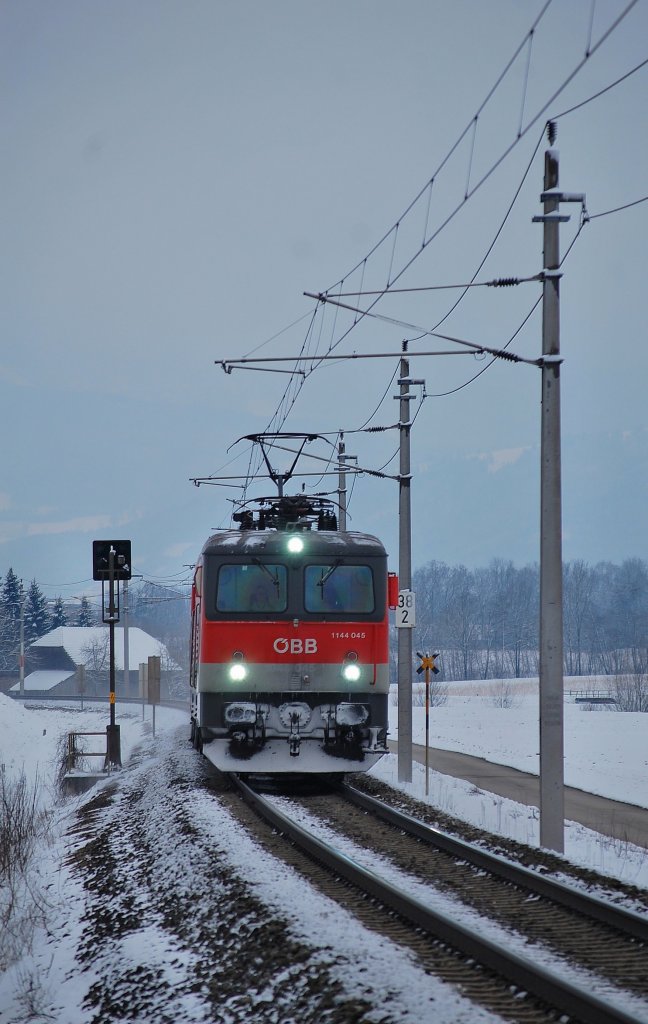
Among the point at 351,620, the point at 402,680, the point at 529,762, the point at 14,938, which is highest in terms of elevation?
the point at 351,620

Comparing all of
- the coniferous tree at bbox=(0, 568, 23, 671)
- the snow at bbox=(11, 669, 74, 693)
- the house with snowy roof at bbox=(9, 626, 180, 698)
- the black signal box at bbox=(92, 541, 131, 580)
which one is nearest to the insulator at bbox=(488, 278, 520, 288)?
the black signal box at bbox=(92, 541, 131, 580)

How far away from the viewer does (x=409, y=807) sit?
14.0 meters

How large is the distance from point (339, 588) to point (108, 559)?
6.26 meters

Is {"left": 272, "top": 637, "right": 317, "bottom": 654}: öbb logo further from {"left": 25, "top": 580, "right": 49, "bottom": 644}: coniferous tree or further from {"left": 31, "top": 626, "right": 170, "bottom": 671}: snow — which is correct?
{"left": 25, "top": 580, "right": 49, "bottom": 644}: coniferous tree

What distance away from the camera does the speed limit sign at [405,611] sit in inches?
634

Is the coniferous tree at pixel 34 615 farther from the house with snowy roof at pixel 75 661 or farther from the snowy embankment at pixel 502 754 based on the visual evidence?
the snowy embankment at pixel 502 754

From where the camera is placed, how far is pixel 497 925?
783 cm

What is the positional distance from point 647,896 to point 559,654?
3607 mm

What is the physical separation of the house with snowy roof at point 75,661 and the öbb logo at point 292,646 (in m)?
75.4

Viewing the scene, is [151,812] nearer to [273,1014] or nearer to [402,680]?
[402,680]

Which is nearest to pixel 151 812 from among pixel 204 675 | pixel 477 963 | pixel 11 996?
pixel 204 675

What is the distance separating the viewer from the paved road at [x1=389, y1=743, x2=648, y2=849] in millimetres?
14750

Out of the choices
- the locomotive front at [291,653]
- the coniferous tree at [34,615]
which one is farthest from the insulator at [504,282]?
the coniferous tree at [34,615]

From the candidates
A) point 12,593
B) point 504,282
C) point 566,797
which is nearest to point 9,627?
point 12,593
